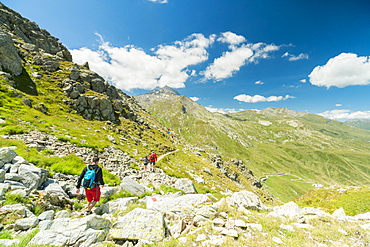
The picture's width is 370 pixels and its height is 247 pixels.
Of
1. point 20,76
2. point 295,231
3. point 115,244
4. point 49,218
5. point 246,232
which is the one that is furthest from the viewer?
point 20,76

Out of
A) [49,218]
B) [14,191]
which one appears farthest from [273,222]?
[14,191]

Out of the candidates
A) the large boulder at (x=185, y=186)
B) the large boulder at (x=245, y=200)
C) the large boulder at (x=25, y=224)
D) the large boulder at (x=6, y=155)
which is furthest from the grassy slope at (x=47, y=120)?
the large boulder at (x=245, y=200)

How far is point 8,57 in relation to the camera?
36.5 m

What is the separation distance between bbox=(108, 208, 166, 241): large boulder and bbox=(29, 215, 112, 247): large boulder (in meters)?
0.71

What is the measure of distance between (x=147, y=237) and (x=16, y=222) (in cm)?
598

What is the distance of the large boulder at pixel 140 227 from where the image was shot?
7.71 m

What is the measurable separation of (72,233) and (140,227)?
328cm

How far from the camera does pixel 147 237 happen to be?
25.3ft

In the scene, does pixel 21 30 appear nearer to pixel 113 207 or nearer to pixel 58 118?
pixel 58 118

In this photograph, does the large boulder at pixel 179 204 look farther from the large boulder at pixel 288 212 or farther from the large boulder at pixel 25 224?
the large boulder at pixel 288 212

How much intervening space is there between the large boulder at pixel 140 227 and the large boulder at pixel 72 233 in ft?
2.32

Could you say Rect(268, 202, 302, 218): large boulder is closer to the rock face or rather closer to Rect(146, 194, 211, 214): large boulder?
Rect(146, 194, 211, 214): large boulder

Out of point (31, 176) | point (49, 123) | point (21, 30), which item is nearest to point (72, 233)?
point (31, 176)

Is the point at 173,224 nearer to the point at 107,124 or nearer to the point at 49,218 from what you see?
the point at 49,218
